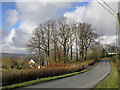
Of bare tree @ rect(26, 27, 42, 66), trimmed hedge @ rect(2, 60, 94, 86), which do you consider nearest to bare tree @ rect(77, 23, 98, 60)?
bare tree @ rect(26, 27, 42, 66)

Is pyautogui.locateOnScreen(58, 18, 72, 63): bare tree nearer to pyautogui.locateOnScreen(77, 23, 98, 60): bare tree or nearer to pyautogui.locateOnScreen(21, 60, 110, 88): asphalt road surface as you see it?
pyautogui.locateOnScreen(77, 23, 98, 60): bare tree

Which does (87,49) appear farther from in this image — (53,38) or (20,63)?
(20,63)

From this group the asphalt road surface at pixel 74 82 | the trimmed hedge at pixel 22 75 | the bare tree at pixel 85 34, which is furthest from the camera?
the bare tree at pixel 85 34

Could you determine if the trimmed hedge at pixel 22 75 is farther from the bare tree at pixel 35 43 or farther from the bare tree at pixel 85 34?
the bare tree at pixel 85 34

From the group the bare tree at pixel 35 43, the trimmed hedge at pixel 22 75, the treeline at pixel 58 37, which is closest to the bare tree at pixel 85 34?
the treeline at pixel 58 37

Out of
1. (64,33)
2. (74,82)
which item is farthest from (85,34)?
(74,82)

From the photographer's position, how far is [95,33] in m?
43.8

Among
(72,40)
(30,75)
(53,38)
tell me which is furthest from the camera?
(72,40)

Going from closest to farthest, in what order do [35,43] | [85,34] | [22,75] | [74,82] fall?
[74,82] → [22,75] → [35,43] → [85,34]

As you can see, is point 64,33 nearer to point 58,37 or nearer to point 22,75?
point 58,37

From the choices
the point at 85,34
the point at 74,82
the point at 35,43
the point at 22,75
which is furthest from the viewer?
the point at 85,34

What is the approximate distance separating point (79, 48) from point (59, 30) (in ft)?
38.3

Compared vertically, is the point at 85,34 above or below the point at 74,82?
A: above

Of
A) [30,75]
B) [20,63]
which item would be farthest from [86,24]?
[30,75]
